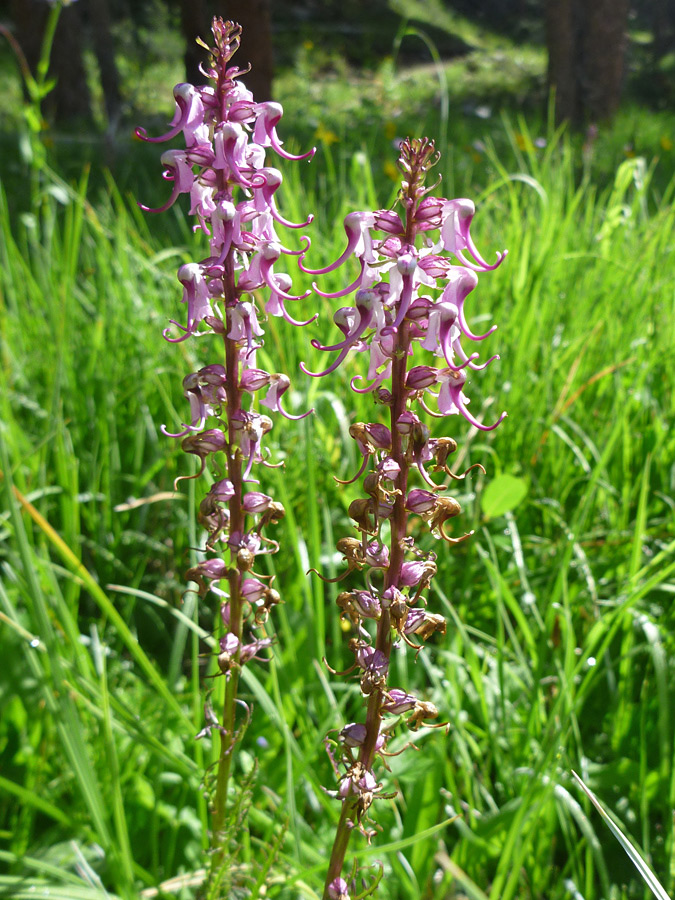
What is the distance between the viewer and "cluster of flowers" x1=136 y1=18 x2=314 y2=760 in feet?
3.05

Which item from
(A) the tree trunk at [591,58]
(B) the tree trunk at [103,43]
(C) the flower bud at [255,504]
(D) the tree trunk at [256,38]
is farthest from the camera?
(B) the tree trunk at [103,43]

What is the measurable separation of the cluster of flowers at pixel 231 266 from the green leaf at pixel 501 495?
0.95 meters

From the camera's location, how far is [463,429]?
2.43 meters

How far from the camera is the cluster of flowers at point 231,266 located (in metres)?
0.93

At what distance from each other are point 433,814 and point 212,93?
4.41 ft

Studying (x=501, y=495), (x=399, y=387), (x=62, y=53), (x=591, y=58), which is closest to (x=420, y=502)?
(x=399, y=387)

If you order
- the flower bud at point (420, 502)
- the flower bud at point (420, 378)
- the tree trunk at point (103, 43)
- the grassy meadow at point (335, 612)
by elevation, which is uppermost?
the tree trunk at point (103, 43)

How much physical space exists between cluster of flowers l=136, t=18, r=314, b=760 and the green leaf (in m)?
0.95

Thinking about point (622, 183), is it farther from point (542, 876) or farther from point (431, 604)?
point (542, 876)

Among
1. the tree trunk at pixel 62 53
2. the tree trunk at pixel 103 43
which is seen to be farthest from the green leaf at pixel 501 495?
the tree trunk at pixel 103 43

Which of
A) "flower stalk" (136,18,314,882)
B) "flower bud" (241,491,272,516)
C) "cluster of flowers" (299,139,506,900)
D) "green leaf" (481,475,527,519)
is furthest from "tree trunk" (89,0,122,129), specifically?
"cluster of flowers" (299,139,506,900)

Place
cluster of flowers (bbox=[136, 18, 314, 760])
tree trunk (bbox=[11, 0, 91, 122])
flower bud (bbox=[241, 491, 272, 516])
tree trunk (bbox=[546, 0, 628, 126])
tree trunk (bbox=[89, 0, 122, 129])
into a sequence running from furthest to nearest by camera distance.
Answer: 1. tree trunk (bbox=[89, 0, 122, 129])
2. tree trunk (bbox=[11, 0, 91, 122])
3. tree trunk (bbox=[546, 0, 628, 126])
4. flower bud (bbox=[241, 491, 272, 516])
5. cluster of flowers (bbox=[136, 18, 314, 760])

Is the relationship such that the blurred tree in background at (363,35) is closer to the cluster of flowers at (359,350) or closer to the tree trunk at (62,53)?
the tree trunk at (62,53)

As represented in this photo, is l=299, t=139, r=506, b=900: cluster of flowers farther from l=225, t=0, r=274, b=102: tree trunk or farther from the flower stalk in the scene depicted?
l=225, t=0, r=274, b=102: tree trunk
